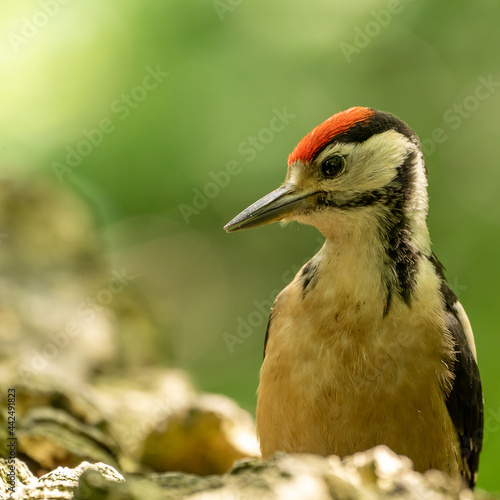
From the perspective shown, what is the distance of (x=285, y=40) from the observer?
14.2 ft

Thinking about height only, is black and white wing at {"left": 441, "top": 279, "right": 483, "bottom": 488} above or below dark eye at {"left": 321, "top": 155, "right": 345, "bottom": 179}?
below

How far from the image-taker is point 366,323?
205cm

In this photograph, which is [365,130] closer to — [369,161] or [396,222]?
[369,161]

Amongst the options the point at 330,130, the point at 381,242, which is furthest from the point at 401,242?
the point at 330,130

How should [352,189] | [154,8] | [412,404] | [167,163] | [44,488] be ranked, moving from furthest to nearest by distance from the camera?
[167,163] → [154,8] → [352,189] → [412,404] → [44,488]

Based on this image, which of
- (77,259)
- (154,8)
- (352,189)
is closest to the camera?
(352,189)

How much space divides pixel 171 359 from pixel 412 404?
6.05ft

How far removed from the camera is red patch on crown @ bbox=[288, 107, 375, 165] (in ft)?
7.48

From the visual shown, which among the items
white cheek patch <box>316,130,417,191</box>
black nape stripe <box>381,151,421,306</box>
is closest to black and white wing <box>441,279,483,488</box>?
black nape stripe <box>381,151,421,306</box>

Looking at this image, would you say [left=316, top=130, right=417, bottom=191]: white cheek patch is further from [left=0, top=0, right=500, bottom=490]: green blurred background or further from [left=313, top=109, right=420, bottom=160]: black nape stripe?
[left=0, top=0, right=500, bottom=490]: green blurred background

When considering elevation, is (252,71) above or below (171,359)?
above

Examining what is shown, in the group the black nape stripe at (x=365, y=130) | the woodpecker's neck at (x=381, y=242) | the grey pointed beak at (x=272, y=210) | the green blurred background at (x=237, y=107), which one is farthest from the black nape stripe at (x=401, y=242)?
the green blurred background at (x=237, y=107)

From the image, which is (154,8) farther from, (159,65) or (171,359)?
(171,359)

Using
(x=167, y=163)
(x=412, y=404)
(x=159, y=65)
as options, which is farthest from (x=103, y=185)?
(x=412, y=404)
